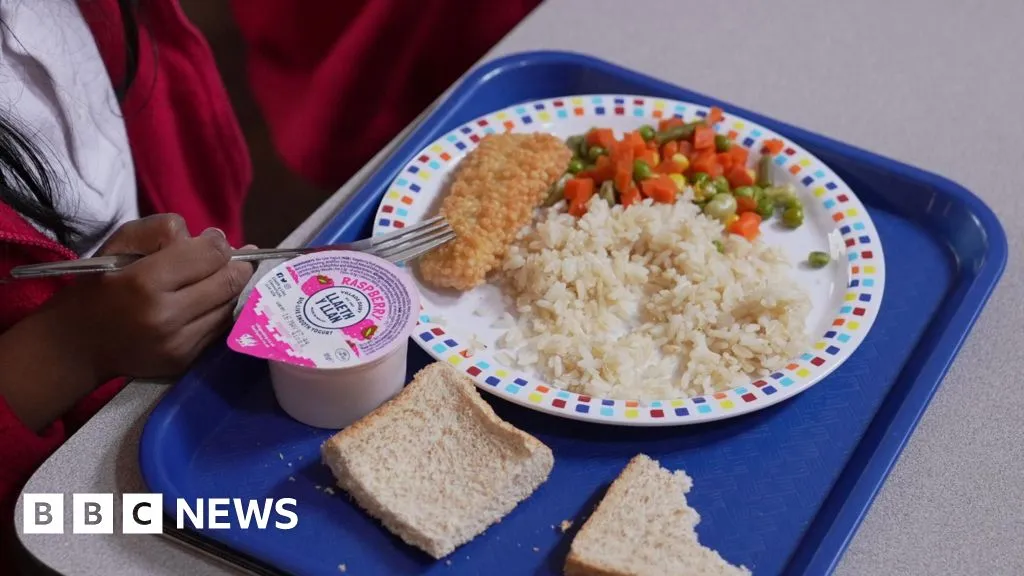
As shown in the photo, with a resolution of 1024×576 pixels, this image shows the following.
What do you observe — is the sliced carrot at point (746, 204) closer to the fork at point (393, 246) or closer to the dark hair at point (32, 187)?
the fork at point (393, 246)

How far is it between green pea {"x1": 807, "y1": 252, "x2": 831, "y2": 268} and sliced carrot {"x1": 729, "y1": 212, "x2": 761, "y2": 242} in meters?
0.10

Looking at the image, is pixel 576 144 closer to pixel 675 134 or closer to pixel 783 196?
pixel 675 134

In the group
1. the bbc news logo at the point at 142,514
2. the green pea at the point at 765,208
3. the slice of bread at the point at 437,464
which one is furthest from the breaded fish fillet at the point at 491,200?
the bbc news logo at the point at 142,514

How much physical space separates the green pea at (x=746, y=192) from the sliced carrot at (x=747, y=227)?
0.04 m

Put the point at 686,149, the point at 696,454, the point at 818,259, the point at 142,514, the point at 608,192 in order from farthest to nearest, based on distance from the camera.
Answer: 1. the point at 686,149
2. the point at 608,192
3. the point at 818,259
4. the point at 696,454
5. the point at 142,514

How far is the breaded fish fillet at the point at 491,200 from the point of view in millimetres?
1482

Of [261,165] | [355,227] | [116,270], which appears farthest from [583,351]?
[261,165]

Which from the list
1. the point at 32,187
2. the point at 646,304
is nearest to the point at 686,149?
the point at 646,304

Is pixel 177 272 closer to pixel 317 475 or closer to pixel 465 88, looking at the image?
pixel 317 475

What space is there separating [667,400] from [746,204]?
50 centimetres

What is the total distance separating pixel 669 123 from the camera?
5.90 ft

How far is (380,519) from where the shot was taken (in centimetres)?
119

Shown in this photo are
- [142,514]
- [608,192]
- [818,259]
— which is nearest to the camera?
[142,514]

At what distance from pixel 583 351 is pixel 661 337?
0.46ft
